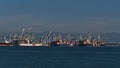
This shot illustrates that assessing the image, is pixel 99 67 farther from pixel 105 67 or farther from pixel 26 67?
pixel 26 67

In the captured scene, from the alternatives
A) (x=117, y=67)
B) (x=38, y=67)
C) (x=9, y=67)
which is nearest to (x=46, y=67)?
(x=38, y=67)

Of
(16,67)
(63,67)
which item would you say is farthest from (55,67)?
(16,67)

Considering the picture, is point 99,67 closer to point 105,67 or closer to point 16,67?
point 105,67

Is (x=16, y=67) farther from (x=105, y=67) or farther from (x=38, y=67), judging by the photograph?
(x=105, y=67)

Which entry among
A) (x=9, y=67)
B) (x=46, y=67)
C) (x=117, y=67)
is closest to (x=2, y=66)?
(x=9, y=67)

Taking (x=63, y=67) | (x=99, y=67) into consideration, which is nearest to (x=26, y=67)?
(x=63, y=67)

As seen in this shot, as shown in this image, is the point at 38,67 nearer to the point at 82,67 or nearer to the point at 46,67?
the point at 46,67
